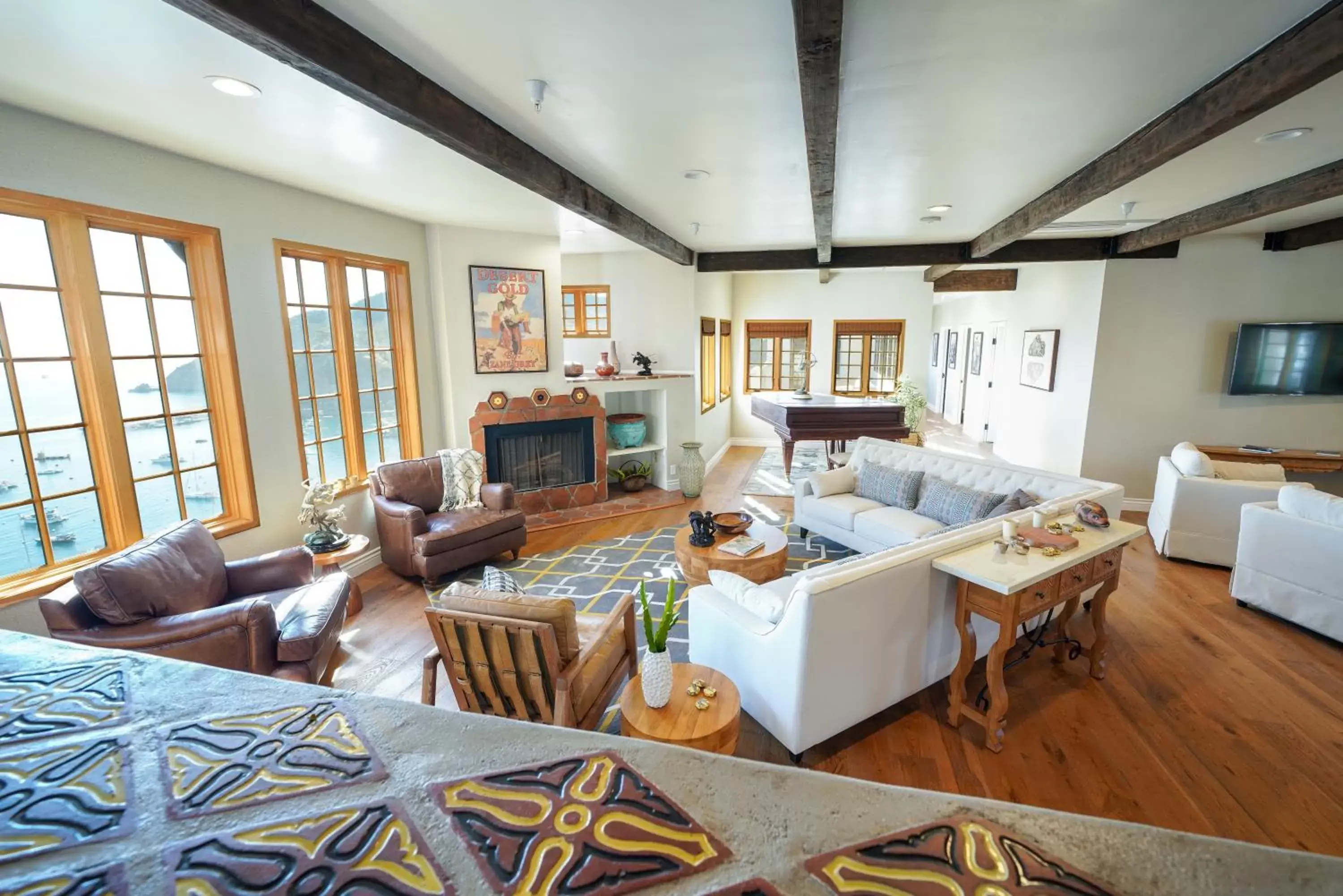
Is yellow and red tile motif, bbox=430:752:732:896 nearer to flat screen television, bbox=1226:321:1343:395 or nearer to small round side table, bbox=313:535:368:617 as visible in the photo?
small round side table, bbox=313:535:368:617

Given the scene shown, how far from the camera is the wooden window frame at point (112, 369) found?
2.76 metres

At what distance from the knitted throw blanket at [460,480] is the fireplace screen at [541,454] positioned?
0.43m

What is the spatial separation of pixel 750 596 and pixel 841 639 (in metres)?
0.43

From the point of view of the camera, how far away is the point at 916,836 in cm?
66

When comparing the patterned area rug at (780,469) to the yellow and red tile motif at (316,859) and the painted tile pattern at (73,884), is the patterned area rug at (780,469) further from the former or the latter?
the painted tile pattern at (73,884)

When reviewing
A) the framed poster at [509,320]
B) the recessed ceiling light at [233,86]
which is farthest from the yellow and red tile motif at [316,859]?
the framed poster at [509,320]

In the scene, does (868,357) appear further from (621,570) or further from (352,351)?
(352,351)

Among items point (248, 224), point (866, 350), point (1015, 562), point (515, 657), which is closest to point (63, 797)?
point (515, 657)

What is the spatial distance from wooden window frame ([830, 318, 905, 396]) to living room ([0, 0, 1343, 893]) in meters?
2.94

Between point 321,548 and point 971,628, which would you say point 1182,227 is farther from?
point 321,548

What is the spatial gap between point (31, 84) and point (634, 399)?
5.14m

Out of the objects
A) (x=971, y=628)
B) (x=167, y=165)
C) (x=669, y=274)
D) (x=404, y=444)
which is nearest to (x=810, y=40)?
(x=971, y=628)

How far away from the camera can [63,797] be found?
711 millimetres

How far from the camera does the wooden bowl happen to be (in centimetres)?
394
